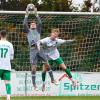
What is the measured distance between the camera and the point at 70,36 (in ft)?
76.8

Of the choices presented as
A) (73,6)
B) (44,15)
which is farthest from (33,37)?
(73,6)

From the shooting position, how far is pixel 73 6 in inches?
1645

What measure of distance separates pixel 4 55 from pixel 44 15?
218 inches

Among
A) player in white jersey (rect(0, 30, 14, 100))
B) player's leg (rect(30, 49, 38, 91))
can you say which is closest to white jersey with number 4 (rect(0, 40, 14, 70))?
player in white jersey (rect(0, 30, 14, 100))

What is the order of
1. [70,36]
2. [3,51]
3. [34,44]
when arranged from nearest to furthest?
[3,51] < [34,44] < [70,36]

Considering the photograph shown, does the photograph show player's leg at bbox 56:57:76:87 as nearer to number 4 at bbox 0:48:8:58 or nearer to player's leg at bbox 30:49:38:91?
player's leg at bbox 30:49:38:91

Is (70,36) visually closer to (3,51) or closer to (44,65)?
(44,65)

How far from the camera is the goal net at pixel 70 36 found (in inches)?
916

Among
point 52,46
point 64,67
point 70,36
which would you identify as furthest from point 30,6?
point 70,36

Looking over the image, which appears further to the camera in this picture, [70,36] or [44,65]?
[70,36]

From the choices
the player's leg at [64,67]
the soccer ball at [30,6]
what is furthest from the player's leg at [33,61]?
the soccer ball at [30,6]

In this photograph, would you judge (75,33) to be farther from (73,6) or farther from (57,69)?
(73,6)

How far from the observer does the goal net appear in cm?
2327

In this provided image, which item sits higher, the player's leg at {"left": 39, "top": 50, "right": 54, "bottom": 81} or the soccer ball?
the soccer ball
